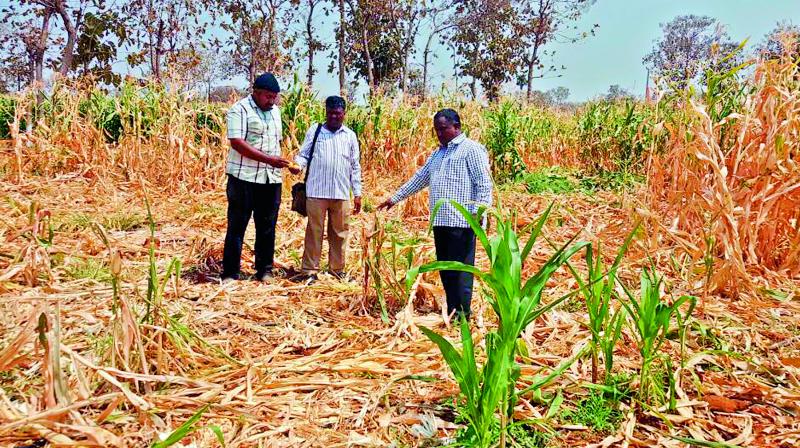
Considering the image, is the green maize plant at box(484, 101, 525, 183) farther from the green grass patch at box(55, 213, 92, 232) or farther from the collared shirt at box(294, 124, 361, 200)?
the green grass patch at box(55, 213, 92, 232)

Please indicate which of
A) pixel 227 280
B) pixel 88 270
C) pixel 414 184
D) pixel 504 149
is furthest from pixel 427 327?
pixel 504 149

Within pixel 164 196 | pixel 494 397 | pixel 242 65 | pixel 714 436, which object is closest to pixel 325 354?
pixel 494 397

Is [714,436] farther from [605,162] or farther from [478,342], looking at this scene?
[605,162]

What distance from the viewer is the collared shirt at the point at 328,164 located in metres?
4.25

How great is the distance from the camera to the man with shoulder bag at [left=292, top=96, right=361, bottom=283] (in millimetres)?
4250

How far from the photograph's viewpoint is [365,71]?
92.6 ft

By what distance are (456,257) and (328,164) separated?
54.0 inches

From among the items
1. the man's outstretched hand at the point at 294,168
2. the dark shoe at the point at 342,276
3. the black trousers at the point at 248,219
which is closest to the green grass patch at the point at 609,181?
the dark shoe at the point at 342,276

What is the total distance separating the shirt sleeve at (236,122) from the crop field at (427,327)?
3.55 feet

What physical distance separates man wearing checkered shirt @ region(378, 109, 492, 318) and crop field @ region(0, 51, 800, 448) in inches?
5.9

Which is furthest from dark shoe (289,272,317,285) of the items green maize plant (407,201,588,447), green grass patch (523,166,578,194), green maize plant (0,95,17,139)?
green maize plant (0,95,17,139)

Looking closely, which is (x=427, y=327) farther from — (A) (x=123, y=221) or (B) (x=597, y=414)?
(A) (x=123, y=221)

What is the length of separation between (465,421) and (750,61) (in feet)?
10.9

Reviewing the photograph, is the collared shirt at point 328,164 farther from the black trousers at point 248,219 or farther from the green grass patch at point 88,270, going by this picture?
the green grass patch at point 88,270
